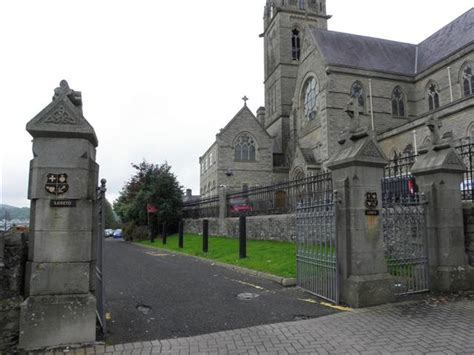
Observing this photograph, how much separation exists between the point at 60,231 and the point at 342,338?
4.05 meters

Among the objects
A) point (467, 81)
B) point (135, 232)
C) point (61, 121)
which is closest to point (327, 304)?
point (61, 121)

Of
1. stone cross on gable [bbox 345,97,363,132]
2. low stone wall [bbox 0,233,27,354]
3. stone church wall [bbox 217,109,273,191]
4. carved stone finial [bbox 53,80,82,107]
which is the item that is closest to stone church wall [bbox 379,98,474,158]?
stone church wall [bbox 217,109,273,191]

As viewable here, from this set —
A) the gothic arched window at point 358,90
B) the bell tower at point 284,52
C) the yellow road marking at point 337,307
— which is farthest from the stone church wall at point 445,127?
the bell tower at point 284,52

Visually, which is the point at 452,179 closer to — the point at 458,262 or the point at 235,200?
the point at 458,262

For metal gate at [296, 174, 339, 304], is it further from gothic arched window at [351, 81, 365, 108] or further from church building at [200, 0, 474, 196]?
gothic arched window at [351, 81, 365, 108]

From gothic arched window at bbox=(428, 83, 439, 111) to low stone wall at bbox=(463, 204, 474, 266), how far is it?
30.9 metres

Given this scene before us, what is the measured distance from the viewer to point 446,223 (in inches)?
336

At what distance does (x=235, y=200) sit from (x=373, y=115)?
67.6ft

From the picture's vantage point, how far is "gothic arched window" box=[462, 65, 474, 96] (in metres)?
31.7

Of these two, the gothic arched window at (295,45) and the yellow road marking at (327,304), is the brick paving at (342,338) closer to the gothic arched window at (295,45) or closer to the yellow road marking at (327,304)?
the yellow road marking at (327,304)

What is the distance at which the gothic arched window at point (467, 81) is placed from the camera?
104ft

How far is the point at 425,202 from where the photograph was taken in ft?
28.6

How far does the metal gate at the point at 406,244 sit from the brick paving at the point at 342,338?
5.53 ft

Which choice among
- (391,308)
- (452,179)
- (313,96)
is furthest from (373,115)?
(391,308)
